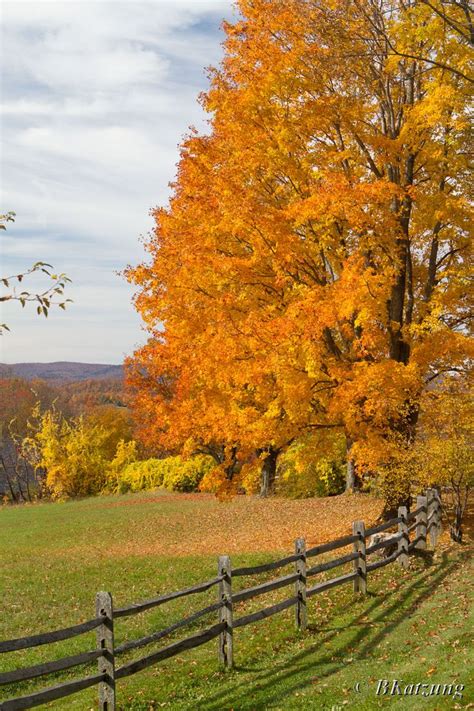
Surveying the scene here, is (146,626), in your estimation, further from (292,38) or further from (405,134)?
(292,38)

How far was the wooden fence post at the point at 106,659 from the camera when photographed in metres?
8.30

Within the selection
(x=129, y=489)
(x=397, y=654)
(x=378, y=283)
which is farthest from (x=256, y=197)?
(x=129, y=489)

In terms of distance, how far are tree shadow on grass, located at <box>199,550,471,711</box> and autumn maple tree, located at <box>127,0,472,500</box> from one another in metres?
3.87

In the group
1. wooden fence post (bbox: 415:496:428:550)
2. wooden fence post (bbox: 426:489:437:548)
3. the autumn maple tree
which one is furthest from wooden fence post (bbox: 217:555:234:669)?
wooden fence post (bbox: 426:489:437:548)

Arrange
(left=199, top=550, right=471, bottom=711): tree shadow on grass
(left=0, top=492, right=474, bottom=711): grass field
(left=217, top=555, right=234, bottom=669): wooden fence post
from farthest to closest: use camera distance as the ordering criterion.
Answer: (left=217, top=555, right=234, bottom=669): wooden fence post
(left=0, top=492, right=474, bottom=711): grass field
(left=199, top=550, right=471, bottom=711): tree shadow on grass

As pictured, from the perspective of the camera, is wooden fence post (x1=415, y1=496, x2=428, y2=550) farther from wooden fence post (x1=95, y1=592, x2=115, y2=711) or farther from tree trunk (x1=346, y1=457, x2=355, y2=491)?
tree trunk (x1=346, y1=457, x2=355, y2=491)

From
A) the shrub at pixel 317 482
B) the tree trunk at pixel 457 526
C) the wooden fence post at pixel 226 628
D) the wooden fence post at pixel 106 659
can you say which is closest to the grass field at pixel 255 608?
the wooden fence post at pixel 226 628

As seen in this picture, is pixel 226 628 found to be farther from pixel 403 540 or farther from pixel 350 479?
pixel 350 479

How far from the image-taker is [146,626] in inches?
529

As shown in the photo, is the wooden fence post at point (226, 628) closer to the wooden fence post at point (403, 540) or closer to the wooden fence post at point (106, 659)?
the wooden fence post at point (106, 659)

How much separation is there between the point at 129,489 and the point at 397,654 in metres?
38.8

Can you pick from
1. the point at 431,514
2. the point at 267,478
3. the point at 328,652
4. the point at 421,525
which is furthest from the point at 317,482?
the point at 328,652

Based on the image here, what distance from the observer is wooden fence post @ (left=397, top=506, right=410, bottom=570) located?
15.5m

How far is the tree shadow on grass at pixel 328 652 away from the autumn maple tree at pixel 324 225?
3.87 m
